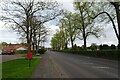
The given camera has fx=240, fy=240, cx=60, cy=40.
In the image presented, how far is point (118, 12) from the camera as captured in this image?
38.3 m

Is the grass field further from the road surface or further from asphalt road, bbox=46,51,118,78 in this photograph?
asphalt road, bbox=46,51,118,78

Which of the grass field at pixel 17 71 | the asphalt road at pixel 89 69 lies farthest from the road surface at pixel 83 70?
the grass field at pixel 17 71

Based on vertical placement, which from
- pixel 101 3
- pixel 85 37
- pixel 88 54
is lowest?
pixel 88 54

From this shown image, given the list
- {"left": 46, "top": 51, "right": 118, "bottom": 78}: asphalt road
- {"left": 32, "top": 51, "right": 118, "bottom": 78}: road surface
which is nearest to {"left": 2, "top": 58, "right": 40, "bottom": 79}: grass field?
{"left": 32, "top": 51, "right": 118, "bottom": 78}: road surface

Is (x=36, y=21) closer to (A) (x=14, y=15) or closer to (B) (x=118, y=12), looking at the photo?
(A) (x=14, y=15)

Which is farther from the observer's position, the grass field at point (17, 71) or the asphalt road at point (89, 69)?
the asphalt road at point (89, 69)

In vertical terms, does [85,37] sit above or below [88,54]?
above

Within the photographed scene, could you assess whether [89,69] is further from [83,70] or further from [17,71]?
[17,71]

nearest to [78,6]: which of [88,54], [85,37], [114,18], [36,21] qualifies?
[85,37]

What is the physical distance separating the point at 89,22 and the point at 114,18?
17.8m

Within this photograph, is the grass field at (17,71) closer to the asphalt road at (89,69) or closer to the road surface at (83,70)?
the road surface at (83,70)

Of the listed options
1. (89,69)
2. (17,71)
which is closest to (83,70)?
(89,69)

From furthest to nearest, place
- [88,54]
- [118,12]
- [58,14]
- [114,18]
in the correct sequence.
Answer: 1. [88,54]
2. [114,18]
3. [118,12]
4. [58,14]

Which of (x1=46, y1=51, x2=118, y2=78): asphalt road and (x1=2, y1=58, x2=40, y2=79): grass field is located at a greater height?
(x1=2, y1=58, x2=40, y2=79): grass field
